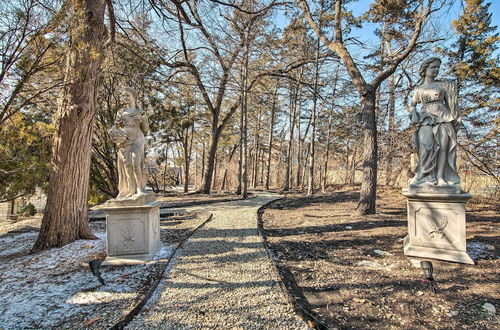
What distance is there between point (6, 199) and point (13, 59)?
3.31 m

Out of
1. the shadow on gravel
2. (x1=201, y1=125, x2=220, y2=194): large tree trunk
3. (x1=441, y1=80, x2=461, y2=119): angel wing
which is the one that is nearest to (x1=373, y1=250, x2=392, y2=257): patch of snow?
the shadow on gravel

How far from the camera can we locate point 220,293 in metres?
2.79

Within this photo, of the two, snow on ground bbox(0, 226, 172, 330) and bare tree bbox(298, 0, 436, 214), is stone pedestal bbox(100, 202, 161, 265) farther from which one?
bare tree bbox(298, 0, 436, 214)

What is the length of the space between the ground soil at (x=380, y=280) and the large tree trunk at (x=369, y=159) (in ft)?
3.83

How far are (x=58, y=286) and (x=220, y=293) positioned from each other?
2.08 metres

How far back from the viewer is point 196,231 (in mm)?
5648

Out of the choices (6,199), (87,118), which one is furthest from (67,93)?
(6,199)

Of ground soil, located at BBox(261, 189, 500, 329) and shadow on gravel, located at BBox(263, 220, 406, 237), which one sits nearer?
ground soil, located at BBox(261, 189, 500, 329)

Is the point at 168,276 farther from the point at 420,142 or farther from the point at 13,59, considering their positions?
the point at 420,142

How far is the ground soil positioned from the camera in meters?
2.28

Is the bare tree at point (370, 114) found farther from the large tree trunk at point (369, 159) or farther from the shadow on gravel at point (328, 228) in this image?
the shadow on gravel at point (328, 228)

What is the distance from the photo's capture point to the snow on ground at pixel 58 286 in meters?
2.44

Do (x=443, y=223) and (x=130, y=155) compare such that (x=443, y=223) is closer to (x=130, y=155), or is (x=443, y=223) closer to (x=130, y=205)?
(x=130, y=205)

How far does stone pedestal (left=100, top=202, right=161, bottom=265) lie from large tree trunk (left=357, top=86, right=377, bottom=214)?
5342 millimetres
